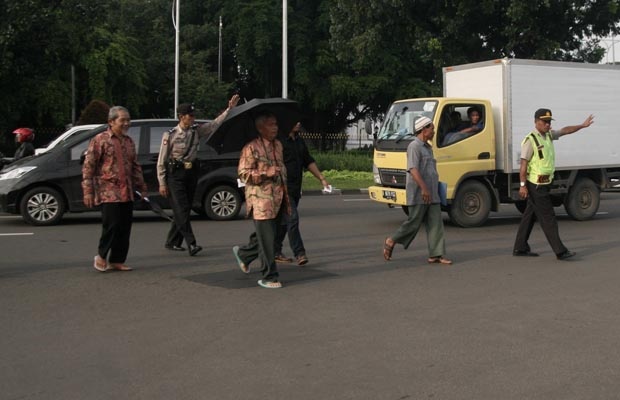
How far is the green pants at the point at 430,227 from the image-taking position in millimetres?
9625

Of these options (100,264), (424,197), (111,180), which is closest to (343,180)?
(424,197)

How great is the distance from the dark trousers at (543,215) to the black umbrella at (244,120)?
3.23 m

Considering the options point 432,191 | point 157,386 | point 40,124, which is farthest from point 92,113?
point 157,386

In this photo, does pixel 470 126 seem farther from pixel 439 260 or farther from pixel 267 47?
pixel 267 47

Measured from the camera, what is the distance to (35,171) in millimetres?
13227

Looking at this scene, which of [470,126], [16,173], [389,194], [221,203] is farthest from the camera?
[221,203]

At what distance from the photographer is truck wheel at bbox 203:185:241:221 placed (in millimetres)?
14102

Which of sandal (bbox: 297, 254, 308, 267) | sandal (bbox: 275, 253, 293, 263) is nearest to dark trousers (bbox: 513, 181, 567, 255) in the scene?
sandal (bbox: 297, 254, 308, 267)

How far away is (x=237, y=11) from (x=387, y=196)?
2993 cm

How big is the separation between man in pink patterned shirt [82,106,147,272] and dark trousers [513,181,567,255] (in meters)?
4.73

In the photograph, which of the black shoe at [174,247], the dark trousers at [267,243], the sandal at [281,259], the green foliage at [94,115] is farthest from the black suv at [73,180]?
the green foliage at [94,115]

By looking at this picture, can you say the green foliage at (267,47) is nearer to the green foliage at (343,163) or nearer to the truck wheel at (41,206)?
the green foliage at (343,163)

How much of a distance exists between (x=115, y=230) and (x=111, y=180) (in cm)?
54

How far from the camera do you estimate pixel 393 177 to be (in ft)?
Answer: 43.2
